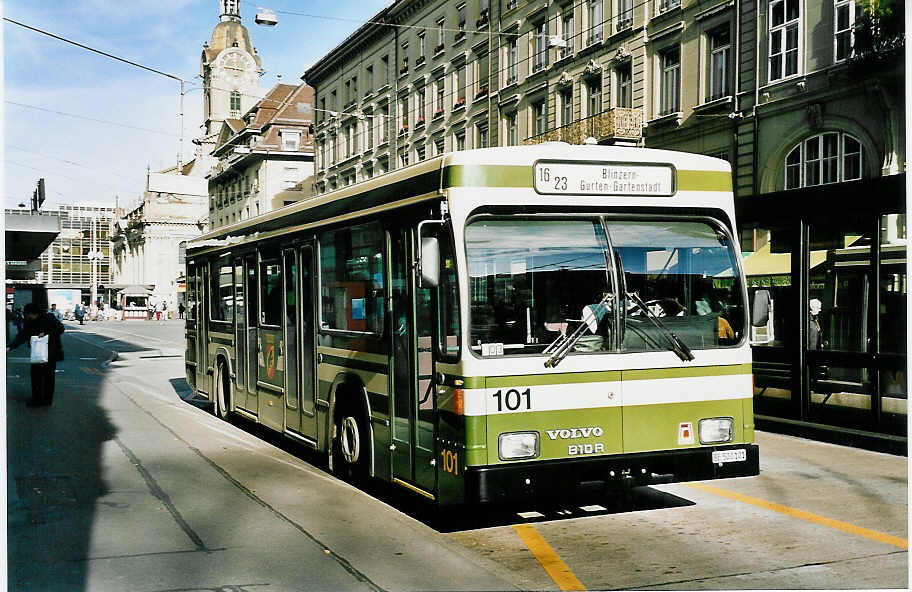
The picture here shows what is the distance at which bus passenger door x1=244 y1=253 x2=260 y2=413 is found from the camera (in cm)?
1122

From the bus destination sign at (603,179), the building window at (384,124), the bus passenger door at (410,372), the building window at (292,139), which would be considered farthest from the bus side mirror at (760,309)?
the building window at (384,124)

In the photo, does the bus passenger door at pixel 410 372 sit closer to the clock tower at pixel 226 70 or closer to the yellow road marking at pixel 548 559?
the yellow road marking at pixel 548 559

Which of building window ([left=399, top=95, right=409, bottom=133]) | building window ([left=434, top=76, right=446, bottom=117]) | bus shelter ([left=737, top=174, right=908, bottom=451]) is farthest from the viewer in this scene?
building window ([left=434, top=76, right=446, bottom=117])

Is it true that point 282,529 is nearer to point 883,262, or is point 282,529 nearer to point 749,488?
point 749,488

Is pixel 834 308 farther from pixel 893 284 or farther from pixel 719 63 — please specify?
pixel 719 63

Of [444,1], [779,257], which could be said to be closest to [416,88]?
[444,1]

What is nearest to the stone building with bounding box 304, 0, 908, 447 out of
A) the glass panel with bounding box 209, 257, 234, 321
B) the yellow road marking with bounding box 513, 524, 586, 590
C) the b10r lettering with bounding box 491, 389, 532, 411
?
the b10r lettering with bounding box 491, 389, 532, 411

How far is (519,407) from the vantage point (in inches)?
246

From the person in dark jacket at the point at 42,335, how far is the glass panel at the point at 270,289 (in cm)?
495

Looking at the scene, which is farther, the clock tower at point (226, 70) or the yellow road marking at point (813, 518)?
the clock tower at point (226, 70)

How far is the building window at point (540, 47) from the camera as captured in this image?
95.9 feet

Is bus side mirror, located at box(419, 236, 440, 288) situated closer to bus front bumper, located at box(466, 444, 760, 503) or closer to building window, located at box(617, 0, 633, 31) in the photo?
bus front bumper, located at box(466, 444, 760, 503)

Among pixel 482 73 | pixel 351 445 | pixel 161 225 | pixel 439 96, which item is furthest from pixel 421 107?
pixel 351 445

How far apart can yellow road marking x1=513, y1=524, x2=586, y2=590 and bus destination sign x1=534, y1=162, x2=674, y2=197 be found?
242 centimetres
